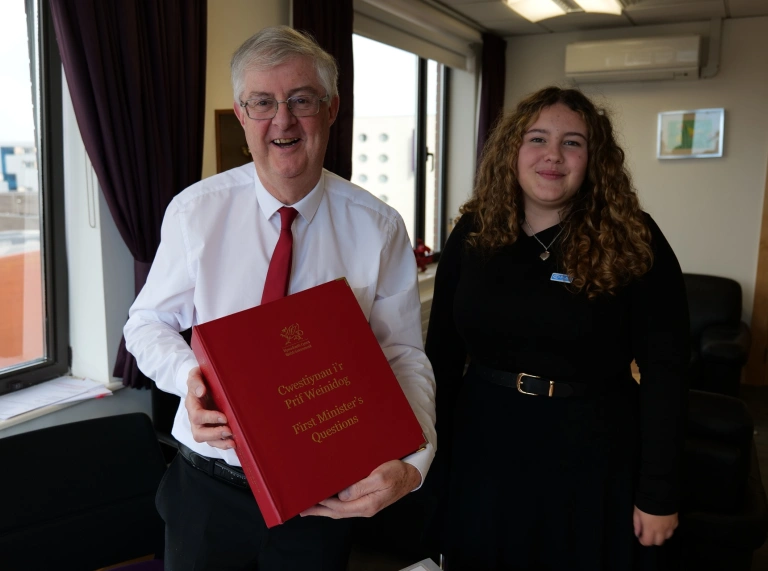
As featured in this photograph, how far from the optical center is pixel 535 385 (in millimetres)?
1519

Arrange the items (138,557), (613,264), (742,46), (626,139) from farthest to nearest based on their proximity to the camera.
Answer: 1. (626,139)
2. (742,46)
3. (138,557)
4. (613,264)

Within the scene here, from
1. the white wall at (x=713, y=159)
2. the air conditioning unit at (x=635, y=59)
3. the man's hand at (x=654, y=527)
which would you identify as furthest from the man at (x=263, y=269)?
the air conditioning unit at (x=635, y=59)

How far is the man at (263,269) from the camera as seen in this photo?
1.18 metres

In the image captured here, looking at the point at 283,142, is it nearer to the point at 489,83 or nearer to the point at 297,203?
the point at 297,203

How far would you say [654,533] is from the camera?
1.47 meters

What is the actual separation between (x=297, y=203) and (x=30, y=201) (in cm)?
144

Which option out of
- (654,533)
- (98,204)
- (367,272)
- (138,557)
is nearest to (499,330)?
(367,272)

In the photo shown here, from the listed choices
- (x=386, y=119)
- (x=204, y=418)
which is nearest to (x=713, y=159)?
(x=386, y=119)

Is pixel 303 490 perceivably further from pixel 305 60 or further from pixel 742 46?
pixel 742 46

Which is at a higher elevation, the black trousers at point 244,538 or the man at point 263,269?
the man at point 263,269

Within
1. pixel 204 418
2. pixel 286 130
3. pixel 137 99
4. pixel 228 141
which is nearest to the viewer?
pixel 204 418

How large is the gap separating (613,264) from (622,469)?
0.48 m

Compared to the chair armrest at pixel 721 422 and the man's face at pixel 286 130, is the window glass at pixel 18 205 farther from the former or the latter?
the chair armrest at pixel 721 422

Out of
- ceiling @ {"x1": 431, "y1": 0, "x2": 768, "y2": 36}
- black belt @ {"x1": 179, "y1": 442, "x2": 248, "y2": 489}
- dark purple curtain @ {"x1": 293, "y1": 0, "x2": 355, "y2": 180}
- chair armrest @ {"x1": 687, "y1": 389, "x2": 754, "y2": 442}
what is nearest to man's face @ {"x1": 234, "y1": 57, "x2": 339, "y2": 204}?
black belt @ {"x1": 179, "y1": 442, "x2": 248, "y2": 489}
